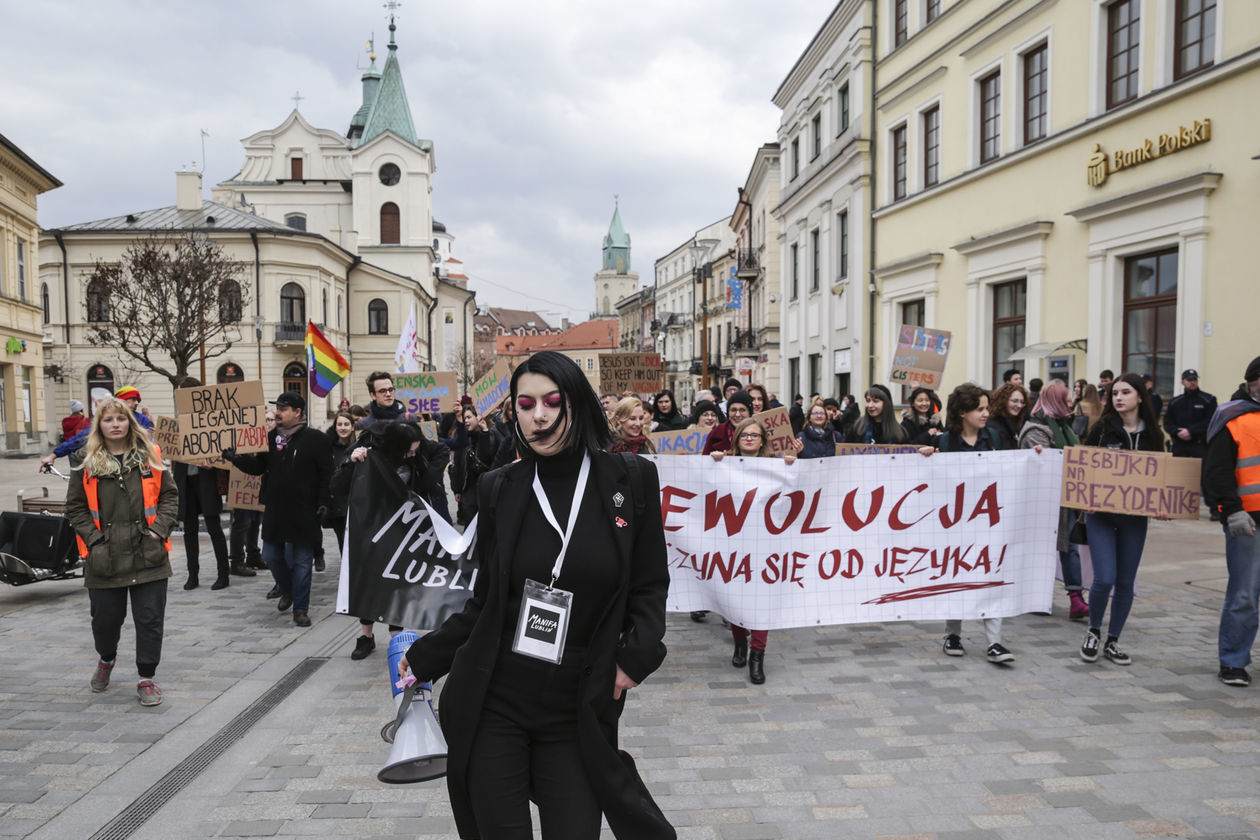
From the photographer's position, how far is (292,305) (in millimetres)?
49406

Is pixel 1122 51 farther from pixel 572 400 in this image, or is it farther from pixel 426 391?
pixel 572 400

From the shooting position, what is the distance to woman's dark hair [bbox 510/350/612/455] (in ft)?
8.54

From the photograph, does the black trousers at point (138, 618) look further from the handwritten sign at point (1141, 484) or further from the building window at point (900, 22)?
the building window at point (900, 22)

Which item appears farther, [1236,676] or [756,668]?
[756,668]

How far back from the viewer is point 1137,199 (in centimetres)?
1452

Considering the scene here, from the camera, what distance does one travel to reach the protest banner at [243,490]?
931 centimetres

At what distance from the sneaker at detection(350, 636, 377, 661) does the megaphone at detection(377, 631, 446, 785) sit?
12.7ft

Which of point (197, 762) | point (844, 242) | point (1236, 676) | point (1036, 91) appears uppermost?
point (1036, 91)

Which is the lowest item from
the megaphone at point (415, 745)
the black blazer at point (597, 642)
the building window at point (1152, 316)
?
the megaphone at point (415, 745)

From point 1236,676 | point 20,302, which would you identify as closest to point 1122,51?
point 1236,676

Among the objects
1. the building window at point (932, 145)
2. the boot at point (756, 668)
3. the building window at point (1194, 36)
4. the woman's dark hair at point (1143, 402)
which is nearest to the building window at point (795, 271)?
the building window at point (932, 145)

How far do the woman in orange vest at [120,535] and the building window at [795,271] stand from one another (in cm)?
2960

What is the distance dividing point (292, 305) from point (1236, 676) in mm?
49768

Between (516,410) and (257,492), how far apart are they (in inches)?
299
